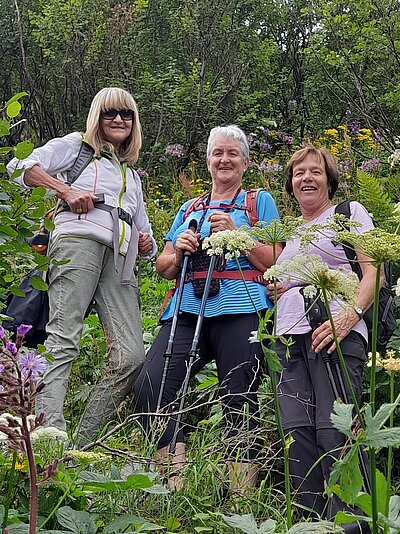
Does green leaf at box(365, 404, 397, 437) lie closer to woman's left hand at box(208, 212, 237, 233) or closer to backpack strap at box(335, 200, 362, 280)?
backpack strap at box(335, 200, 362, 280)

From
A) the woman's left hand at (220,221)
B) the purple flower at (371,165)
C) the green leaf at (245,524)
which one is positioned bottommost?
the green leaf at (245,524)

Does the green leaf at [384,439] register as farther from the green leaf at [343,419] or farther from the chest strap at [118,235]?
the chest strap at [118,235]

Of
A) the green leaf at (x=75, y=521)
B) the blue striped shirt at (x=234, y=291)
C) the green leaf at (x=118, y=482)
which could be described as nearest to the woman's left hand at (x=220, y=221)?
the blue striped shirt at (x=234, y=291)

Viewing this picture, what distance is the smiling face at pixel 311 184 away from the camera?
376 centimetres

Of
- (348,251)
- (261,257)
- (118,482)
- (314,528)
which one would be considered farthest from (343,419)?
(261,257)

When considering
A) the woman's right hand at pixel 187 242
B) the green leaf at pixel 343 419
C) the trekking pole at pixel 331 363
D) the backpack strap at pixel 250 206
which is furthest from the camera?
the backpack strap at pixel 250 206

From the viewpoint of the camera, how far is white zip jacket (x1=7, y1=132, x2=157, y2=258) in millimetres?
3738

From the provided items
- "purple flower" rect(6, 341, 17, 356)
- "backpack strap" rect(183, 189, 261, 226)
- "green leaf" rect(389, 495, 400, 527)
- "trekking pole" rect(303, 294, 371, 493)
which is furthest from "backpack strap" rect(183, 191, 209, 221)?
"purple flower" rect(6, 341, 17, 356)

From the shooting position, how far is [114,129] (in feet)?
13.2

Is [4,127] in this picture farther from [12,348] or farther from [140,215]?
[140,215]

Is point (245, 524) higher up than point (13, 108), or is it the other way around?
point (13, 108)

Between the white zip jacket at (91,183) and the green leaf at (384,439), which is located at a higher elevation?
the white zip jacket at (91,183)

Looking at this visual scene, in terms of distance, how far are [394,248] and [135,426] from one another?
9.09ft

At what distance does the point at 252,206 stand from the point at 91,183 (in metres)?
0.84
